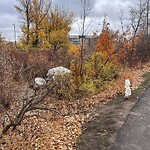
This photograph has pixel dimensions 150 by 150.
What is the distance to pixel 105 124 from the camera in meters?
7.91

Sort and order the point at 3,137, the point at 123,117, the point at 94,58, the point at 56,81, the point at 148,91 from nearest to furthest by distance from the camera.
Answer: the point at 3,137 → the point at 123,117 → the point at 56,81 → the point at 148,91 → the point at 94,58

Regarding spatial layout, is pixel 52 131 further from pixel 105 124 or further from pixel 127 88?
pixel 127 88

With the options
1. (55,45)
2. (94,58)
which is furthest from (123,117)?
(55,45)

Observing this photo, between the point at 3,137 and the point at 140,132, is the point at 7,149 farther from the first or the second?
the point at 140,132

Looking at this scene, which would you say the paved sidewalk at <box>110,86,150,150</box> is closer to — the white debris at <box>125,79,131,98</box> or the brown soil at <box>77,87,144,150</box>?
the brown soil at <box>77,87,144,150</box>

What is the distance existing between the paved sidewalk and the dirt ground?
168mm

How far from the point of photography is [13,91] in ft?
29.9

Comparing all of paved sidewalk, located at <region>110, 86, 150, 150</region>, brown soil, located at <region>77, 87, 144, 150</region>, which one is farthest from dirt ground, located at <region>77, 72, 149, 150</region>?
paved sidewalk, located at <region>110, 86, 150, 150</region>

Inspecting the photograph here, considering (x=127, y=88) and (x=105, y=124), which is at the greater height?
(x=127, y=88)

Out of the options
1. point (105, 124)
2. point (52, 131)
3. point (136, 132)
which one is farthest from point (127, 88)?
point (52, 131)

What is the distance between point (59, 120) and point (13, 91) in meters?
1.92

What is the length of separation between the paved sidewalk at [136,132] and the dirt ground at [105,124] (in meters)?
0.17

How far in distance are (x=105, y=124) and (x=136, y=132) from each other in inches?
42.2

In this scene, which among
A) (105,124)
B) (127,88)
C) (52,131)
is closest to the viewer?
(52,131)
